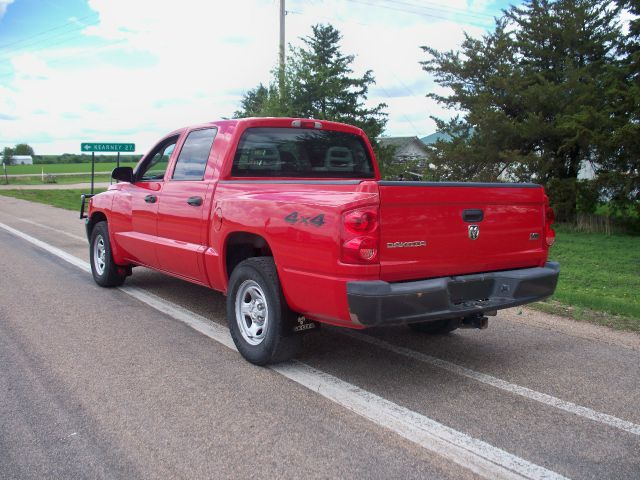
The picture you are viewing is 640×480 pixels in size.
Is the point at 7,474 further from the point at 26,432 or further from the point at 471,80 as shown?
the point at 471,80

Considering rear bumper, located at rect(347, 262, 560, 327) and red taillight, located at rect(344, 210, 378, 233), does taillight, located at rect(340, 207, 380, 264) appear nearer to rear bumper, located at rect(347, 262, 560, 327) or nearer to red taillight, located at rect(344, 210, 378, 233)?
red taillight, located at rect(344, 210, 378, 233)

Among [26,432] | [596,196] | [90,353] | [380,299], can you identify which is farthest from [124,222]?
[596,196]

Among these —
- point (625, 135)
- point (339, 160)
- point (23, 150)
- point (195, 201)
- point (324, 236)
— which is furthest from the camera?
point (23, 150)

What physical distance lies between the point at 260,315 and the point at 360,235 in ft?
4.29

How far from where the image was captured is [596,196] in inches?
635

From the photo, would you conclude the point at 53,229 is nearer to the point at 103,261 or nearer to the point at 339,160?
the point at 103,261

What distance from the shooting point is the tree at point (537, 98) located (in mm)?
15961

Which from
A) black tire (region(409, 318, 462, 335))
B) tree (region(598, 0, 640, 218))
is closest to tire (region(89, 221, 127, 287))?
black tire (region(409, 318, 462, 335))

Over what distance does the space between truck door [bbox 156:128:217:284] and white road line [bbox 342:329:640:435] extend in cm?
160

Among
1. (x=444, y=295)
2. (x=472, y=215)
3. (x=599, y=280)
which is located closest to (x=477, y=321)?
(x=444, y=295)

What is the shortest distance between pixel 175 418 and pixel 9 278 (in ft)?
17.7

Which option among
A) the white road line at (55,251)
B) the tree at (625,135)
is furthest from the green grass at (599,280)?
the white road line at (55,251)

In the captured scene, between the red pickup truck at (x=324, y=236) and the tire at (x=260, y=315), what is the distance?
11 mm

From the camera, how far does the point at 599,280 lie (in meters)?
8.54
